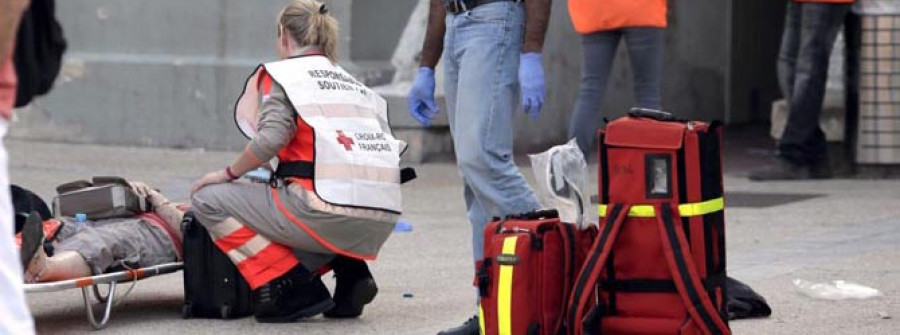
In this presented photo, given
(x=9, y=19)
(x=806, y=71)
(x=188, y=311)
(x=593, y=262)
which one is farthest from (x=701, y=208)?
(x=806, y=71)

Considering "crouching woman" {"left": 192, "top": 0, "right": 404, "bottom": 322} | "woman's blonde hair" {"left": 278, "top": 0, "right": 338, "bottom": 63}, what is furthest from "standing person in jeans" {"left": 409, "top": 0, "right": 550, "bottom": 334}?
"woman's blonde hair" {"left": 278, "top": 0, "right": 338, "bottom": 63}

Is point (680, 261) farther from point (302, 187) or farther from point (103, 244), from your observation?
point (103, 244)

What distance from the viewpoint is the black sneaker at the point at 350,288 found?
6.12 m

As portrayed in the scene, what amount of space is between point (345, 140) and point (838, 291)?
72.0 inches

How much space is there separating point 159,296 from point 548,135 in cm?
581

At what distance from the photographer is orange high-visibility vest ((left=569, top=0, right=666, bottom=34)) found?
7293 millimetres

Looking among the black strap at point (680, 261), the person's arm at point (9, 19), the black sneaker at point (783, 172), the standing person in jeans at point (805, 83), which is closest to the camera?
the person's arm at point (9, 19)

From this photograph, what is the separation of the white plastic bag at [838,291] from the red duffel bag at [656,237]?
138 centimetres

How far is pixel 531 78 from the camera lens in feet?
18.0

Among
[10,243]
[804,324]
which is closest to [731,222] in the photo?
[804,324]

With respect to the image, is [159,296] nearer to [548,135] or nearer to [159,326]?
[159,326]

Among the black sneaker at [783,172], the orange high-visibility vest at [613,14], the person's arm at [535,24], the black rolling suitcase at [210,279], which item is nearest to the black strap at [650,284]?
the person's arm at [535,24]

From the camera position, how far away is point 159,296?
6691mm

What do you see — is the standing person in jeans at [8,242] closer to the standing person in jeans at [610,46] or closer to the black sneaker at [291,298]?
the black sneaker at [291,298]
